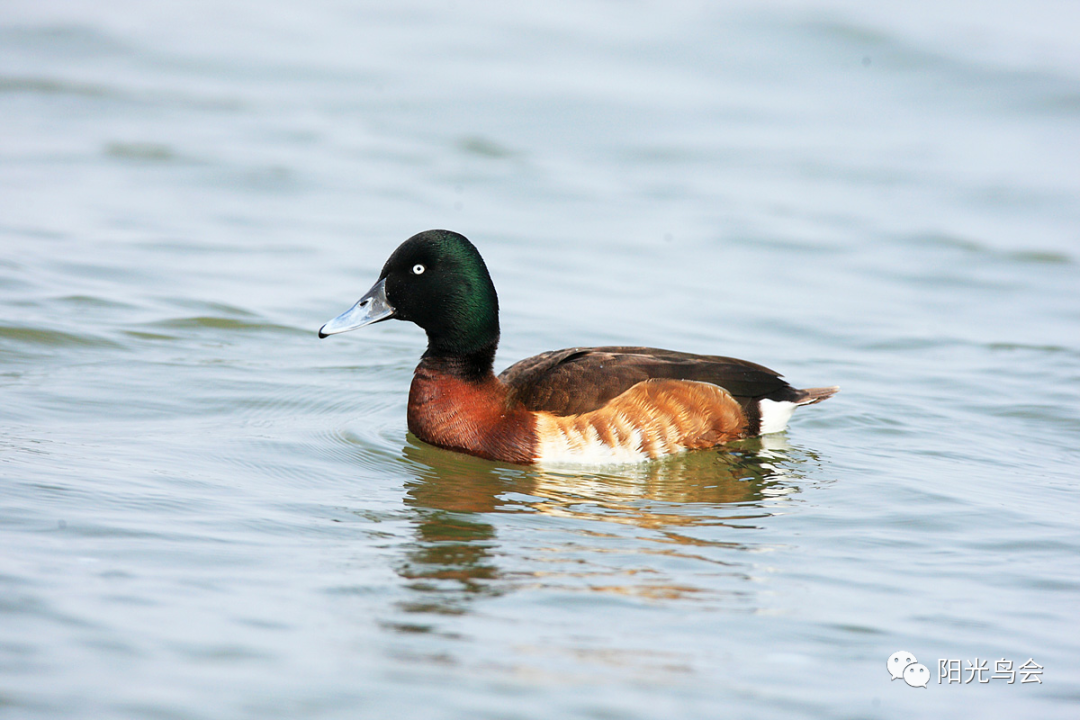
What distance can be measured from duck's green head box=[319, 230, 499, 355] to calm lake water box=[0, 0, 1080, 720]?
29.6 inches

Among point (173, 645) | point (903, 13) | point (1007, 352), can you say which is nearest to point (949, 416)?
point (1007, 352)

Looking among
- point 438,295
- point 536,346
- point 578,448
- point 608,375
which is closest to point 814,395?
point 608,375

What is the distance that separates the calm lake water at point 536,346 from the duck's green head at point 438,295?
75 cm

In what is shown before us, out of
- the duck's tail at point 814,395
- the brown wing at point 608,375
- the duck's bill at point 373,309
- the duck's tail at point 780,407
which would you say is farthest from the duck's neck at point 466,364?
the duck's tail at point 814,395

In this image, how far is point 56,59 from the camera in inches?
661

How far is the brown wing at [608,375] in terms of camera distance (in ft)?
23.8

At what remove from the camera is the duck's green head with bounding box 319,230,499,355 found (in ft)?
24.1

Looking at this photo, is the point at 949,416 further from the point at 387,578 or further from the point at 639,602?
the point at 387,578

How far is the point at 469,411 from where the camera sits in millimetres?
7277

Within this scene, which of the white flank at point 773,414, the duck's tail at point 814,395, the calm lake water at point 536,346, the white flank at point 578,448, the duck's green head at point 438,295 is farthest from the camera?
the duck's tail at point 814,395

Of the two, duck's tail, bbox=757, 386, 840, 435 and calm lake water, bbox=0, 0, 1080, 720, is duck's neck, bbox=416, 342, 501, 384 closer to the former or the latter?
calm lake water, bbox=0, 0, 1080, 720

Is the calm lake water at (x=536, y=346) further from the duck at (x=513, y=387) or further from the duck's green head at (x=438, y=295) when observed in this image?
the duck's green head at (x=438, y=295)

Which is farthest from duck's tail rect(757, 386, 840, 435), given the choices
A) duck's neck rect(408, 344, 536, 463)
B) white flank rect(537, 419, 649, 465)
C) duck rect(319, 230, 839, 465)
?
duck's neck rect(408, 344, 536, 463)

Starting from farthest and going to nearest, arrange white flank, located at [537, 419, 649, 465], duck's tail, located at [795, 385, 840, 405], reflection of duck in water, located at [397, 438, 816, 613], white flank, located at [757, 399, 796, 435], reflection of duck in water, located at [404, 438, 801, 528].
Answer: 1. duck's tail, located at [795, 385, 840, 405]
2. white flank, located at [757, 399, 796, 435]
3. white flank, located at [537, 419, 649, 465]
4. reflection of duck in water, located at [404, 438, 801, 528]
5. reflection of duck in water, located at [397, 438, 816, 613]
